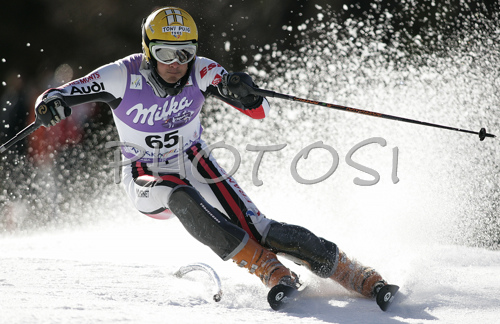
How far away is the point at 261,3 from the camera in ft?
30.9

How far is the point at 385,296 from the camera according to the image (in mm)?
2297

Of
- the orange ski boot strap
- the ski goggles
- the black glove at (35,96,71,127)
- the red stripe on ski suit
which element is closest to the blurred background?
the orange ski boot strap

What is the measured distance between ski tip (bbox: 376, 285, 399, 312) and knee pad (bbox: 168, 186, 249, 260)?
2.07 feet

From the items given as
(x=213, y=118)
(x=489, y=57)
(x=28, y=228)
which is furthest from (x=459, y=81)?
(x=28, y=228)

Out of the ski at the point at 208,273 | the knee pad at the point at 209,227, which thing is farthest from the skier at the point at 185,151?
the ski at the point at 208,273

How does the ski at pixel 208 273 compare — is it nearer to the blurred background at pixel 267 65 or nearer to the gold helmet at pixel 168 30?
the gold helmet at pixel 168 30

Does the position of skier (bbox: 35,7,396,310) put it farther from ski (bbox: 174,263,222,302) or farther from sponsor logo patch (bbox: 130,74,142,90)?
ski (bbox: 174,263,222,302)

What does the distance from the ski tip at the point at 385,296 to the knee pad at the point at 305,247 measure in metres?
0.33

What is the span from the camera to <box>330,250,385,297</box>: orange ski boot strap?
254 cm

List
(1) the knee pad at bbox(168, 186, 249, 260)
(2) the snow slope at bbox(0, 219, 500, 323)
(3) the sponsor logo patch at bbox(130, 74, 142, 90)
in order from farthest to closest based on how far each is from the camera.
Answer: (3) the sponsor logo patch at bbox(130, 74, 142, 90) < (1) the knee pad at bbox(168, 186, 249, 260) < (2) the snow slope at bbox(0, 219, 500, 323)

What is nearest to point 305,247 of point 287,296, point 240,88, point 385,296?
point 287,296

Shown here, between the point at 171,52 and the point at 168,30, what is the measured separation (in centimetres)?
11

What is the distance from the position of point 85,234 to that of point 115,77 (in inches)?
113

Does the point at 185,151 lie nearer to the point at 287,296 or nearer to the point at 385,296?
the point at 287,296
